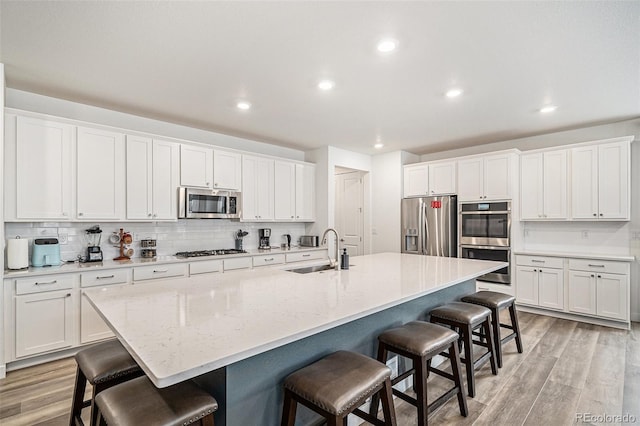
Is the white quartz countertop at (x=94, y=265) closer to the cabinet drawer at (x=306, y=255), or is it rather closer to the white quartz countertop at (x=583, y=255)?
the cabinet drawer at (x=306, y=255)

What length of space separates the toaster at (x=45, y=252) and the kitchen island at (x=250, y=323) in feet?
5.66

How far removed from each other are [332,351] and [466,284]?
207 centimetres

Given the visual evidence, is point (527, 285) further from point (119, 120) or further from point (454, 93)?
point (119, 120)

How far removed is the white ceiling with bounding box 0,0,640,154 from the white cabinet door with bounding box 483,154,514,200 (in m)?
0.87

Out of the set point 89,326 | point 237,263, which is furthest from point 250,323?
point 237,263

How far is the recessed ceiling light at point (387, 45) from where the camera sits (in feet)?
7.54

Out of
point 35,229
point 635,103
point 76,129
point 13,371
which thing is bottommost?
point 13,371

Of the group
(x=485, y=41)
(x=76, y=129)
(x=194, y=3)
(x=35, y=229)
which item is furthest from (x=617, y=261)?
(x=35, y=229)

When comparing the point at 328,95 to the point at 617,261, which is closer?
the point at 328,95

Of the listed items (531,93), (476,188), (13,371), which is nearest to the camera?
(13,371)

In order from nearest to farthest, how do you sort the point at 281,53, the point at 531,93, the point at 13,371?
the point at 281,53, the point at 13,371, the point at 531,93

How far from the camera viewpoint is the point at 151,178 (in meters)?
3.85

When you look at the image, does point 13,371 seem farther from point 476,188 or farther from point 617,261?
point 617,261

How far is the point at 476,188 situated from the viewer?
16.6ft
